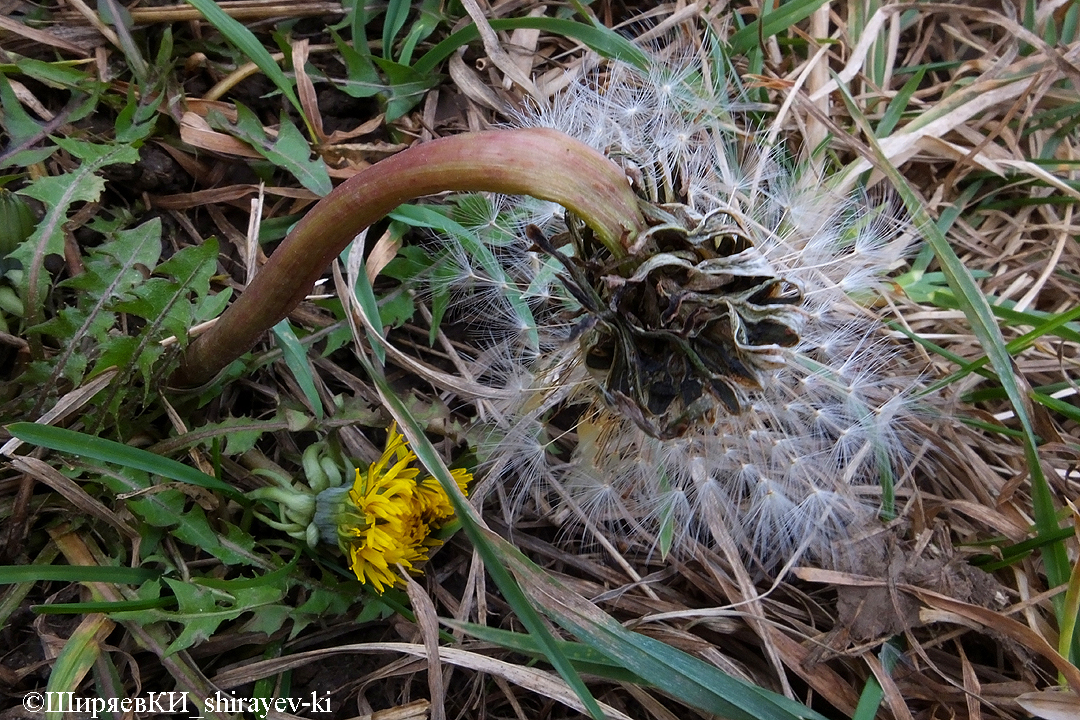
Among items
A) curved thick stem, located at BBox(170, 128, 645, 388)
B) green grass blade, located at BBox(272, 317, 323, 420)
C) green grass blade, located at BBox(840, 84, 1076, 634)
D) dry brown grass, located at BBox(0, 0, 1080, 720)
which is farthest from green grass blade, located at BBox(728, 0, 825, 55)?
green grass blade, located at BBox(272, 317, 323, 420)

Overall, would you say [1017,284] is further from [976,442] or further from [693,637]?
[693,637]

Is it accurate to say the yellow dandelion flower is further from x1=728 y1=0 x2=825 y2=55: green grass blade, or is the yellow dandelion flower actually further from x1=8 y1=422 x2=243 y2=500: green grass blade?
x1=728 y1=0 x2=825 y2=55: green grass blade

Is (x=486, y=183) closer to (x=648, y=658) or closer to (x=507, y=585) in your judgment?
(x=507, y=585)

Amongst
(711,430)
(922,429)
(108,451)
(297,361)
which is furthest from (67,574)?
(922,429)

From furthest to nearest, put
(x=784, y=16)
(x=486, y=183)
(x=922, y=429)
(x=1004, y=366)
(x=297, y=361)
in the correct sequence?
(x=784, y=16) → (x=922, y=429) → (x=297, y=361) → (x=1004, y=366) → (x=486, y=183)

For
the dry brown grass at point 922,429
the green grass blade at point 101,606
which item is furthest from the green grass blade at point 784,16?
the green grass blade at point 101,606
